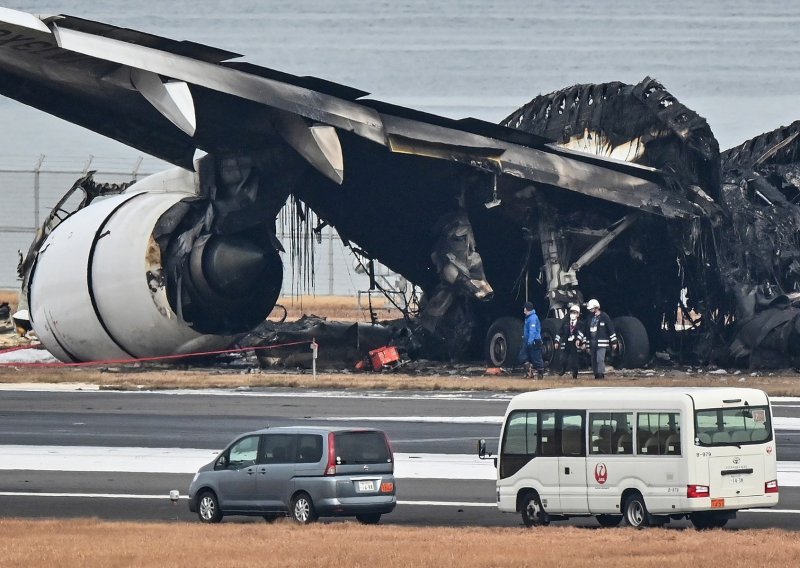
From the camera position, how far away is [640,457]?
18453 mm

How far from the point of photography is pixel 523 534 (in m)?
17.7

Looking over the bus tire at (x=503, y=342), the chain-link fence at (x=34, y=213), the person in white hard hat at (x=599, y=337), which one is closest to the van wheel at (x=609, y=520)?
the person in white hard hat at (x=599, y=337)

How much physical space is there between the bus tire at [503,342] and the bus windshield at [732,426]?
85.2 ft

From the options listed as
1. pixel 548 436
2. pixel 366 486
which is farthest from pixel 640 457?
pixel 366 486

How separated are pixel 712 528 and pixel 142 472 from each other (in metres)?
11.0

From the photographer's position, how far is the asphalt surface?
2074 centimetres

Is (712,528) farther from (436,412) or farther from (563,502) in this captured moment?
(436,412)

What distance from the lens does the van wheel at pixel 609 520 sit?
63.9ft

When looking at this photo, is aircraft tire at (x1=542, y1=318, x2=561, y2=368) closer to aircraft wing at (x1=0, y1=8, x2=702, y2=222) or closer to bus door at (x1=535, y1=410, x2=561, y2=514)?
aircraft wing at (x1=0, y1=8, x2=702, y2=222)

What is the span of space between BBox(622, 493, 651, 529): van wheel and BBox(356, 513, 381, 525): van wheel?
3.41m

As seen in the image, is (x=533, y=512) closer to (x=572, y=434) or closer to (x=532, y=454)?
(x=532, y=454)

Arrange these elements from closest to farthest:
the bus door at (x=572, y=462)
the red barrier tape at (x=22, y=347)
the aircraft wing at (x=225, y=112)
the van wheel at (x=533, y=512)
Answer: the bus door at (x=572, y=462), the van wheel at (x=533, y=512), the aircraft wing at (x=225, y=112), the red barrier tape at (x=22, y=347)

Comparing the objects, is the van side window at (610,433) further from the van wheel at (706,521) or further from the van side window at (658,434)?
the van wheel at (706,521)

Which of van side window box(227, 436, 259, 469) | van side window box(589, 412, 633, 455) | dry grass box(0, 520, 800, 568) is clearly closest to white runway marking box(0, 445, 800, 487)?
van side window box(227, 436, 259, 469)
